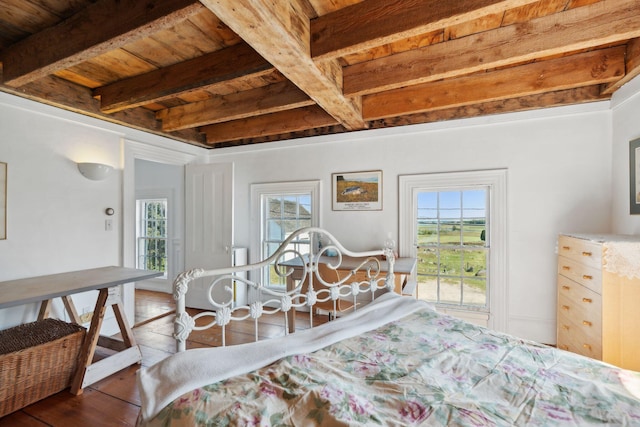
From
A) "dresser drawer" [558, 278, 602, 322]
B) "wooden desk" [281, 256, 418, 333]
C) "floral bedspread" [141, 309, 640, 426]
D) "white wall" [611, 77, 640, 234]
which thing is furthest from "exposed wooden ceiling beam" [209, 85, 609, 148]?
"floral bedspread" [141, 309, 640, 426]

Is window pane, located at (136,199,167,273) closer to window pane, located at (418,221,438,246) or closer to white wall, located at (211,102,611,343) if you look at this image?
white wall, located at (211,102,611,343)

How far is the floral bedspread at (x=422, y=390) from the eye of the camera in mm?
912

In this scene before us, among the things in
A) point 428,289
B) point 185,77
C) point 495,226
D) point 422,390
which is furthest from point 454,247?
point 185,77

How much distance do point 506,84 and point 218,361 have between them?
2894 millimetres

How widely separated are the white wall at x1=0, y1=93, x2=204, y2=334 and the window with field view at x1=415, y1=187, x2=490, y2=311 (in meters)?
3.45

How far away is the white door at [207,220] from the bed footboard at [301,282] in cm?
40

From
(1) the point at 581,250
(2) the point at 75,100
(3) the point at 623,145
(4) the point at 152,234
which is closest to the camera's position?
(1) the point at 581,250

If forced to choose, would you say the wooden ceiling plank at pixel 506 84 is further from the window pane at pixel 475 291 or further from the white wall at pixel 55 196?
the white wall at pixel 55 196

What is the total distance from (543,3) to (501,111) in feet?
4.91

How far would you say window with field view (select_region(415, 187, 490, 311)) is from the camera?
3299mm

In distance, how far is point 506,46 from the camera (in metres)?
1.93

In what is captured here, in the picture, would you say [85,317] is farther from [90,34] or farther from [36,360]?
[90,34]

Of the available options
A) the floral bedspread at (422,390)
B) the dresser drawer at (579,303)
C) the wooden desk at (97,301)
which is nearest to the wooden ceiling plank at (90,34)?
the wooden desk at (97,301)

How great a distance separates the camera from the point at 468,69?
6.76ft
